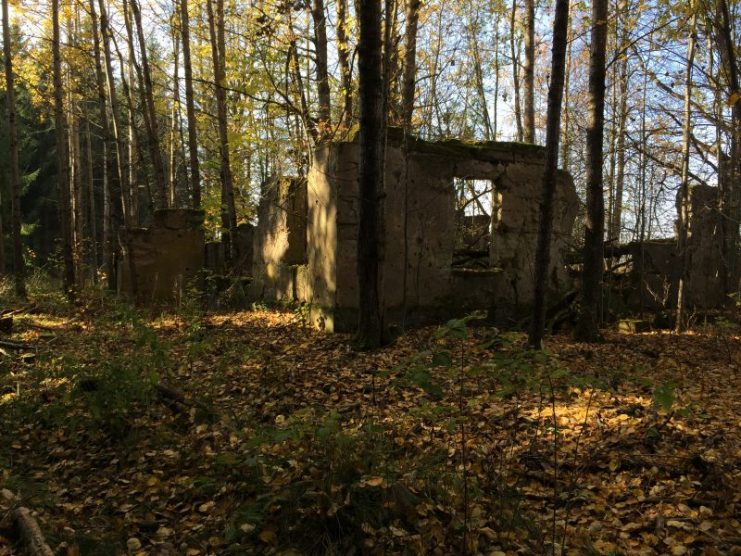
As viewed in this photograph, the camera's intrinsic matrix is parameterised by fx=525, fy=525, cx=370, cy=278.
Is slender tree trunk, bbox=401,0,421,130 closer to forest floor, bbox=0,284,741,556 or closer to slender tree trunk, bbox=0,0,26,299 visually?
forest floor, bbox=0,284,741,556

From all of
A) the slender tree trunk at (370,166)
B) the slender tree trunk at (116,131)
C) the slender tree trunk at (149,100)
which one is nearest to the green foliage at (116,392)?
the slender tree trunk at (370,166)

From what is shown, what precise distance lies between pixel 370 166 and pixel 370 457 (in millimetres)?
4063

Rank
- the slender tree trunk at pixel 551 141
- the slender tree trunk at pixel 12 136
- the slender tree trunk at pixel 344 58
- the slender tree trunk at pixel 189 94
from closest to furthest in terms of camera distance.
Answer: the slender tree trunk at pixel 551 141
the slender tree trunk at pixel 344 58
the slender tree trunk at pixel 12 136
the slender tree trunk at pixel 189 94

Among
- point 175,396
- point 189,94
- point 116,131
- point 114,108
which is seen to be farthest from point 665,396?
point 114,108

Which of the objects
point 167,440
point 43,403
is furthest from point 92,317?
point 167,440

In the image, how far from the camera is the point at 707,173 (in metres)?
12.0

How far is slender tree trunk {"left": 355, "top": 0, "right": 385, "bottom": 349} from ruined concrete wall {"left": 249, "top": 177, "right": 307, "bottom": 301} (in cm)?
333

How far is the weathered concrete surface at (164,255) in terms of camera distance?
12.3 meters

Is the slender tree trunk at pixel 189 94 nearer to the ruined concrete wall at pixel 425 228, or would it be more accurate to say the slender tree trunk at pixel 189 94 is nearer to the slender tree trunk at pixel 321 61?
the slender tree trunk at pixel 321 61

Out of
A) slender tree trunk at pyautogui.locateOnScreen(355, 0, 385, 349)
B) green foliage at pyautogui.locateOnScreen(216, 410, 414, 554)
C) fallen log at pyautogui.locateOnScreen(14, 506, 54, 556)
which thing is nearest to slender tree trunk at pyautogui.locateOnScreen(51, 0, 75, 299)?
slender tree trunk at pyautogui.locateOnScreen(355, 0, 385, 349)

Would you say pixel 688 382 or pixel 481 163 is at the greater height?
pixel 481 163

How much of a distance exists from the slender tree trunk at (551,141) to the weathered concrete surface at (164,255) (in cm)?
843

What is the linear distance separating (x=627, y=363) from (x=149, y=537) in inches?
232

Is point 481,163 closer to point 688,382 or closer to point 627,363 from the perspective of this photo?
point 627,363
